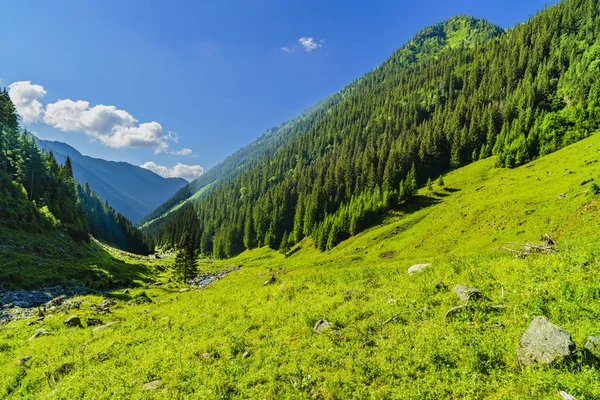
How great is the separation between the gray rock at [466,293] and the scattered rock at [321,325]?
7470 mm

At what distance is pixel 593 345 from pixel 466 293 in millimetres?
6594

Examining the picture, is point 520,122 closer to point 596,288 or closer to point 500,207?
point 500,207

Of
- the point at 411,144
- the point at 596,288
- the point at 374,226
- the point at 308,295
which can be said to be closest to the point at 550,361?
the point at 596,288

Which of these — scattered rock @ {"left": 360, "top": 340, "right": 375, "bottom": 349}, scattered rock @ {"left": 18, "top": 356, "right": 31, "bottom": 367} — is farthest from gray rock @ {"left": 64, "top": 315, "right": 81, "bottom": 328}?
scattered rock @ {"left": 360, "top": 340, "right": 375, "bottom": 349}

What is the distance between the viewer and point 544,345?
920 cm

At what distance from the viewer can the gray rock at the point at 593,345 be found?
861 centimetres

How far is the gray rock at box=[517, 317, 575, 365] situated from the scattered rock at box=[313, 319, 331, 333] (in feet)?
29.8

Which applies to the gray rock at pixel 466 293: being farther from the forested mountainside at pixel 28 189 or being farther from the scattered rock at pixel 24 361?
the forested mountainside at pixel 28 189

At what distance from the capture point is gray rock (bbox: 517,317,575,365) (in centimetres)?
873

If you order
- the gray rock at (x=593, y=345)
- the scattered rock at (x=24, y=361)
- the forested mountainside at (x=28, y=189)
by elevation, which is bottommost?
the scattered rock at (x=24, y=361)

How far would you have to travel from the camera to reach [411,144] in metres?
149

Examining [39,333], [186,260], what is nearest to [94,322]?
[39,333]

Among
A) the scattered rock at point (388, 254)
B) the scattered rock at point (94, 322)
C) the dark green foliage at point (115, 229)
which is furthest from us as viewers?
the dark green foliage at point (115, 229)

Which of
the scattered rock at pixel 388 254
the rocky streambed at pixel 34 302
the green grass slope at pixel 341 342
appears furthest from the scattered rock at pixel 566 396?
the scattered rock at pixel 388 254
